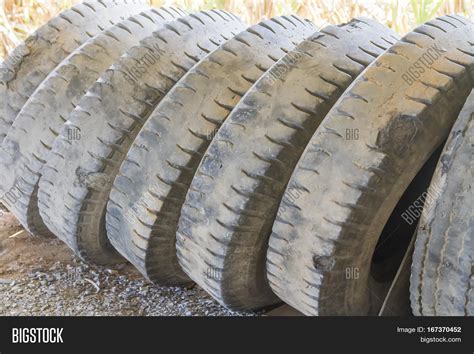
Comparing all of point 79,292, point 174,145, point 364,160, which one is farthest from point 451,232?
point 79,292

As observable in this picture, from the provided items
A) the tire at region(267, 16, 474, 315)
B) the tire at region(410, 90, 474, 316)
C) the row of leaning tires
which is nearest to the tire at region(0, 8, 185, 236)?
the row of leaning tires

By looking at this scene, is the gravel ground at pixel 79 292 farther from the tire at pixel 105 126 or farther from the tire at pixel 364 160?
the tire at pixel 364 160

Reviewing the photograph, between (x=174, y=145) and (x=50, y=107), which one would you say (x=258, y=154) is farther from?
(x=50, y=107)

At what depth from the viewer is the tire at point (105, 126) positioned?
2.17 meters

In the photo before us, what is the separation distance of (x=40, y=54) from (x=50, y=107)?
14.0 inches

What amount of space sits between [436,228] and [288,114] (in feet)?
1.58

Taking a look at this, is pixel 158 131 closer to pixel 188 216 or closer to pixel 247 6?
pixel 188 216

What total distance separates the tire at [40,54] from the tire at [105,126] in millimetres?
458

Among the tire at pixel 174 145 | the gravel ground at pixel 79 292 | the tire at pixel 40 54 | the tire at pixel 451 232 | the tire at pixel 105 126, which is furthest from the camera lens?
the tire at pixel 40 54

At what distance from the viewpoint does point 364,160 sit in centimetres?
170

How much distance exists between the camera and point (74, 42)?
2666mm

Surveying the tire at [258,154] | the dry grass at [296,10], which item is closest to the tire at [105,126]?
the tire at [258,154]

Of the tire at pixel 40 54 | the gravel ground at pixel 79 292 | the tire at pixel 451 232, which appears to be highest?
the tire at pixel 40 54
